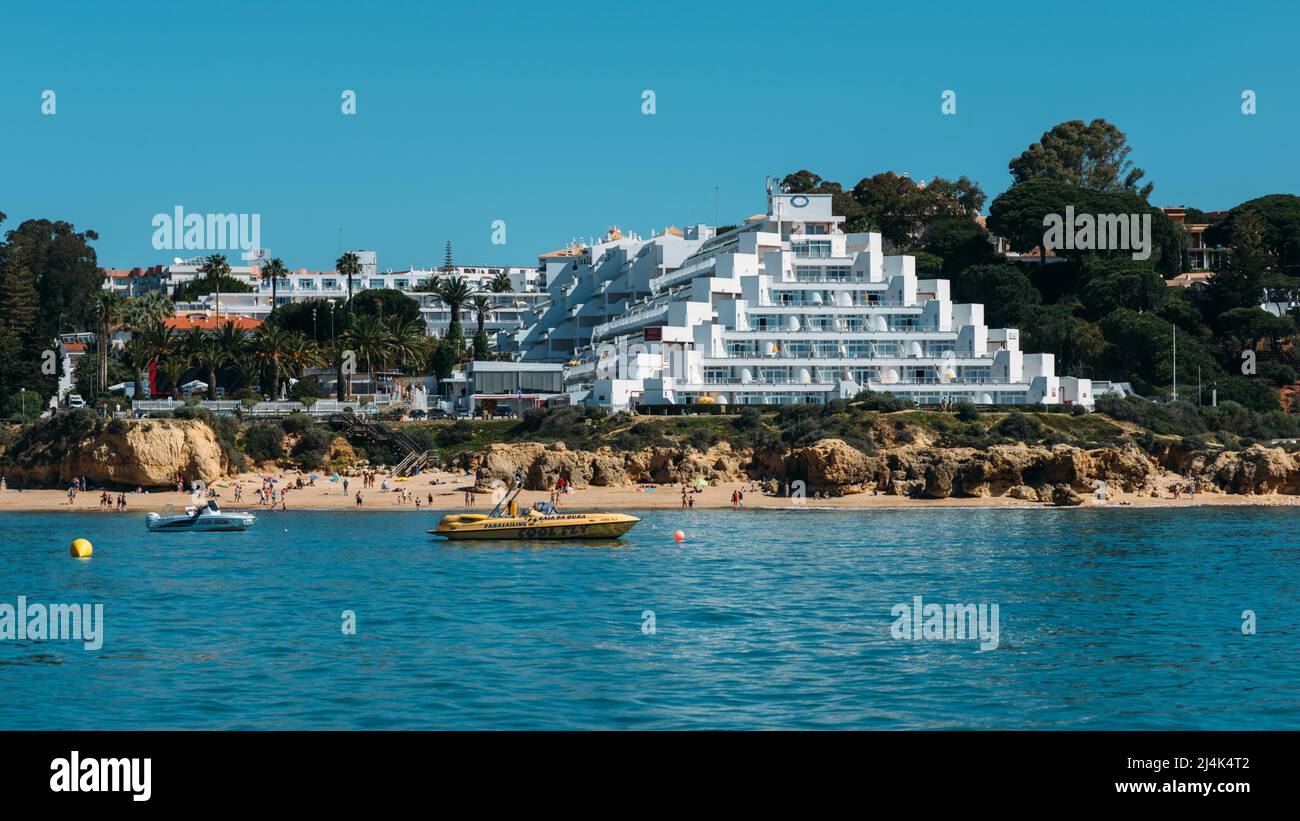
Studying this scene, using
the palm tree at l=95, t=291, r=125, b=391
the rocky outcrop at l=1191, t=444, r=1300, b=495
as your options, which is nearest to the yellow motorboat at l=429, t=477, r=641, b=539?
the rocky outcrop at l=1191, t=444, r=1300, b=495

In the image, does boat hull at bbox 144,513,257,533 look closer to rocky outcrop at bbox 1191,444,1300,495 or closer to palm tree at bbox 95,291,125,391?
palm tree at bbox 95,291,125,391

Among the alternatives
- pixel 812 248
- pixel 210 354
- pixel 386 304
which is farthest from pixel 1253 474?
pixel 386 304

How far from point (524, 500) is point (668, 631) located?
153 ft

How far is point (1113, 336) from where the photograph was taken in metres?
130

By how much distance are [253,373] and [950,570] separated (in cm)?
7865

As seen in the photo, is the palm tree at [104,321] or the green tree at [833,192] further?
the green tree at [833,192]

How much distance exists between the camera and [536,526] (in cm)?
7081

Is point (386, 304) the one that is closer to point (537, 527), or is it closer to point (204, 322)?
point (204, 322)

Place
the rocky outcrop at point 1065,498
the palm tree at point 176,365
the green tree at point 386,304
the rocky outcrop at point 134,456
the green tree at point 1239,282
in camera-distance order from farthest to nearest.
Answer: the green tree at point 386,304 < the green tree at point 1239,282 < the palm tree at point 176,365 < the rocky outcrop at point 134,456 < the rocky outcrop at point 1065,498

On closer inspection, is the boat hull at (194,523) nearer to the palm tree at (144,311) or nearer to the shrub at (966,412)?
→ the shrub at (966,412)

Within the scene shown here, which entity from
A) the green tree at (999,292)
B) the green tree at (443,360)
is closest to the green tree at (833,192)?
the green tree at (999,292)

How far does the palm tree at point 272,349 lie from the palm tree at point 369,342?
249 inches

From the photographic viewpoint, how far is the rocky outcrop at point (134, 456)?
96.4m
